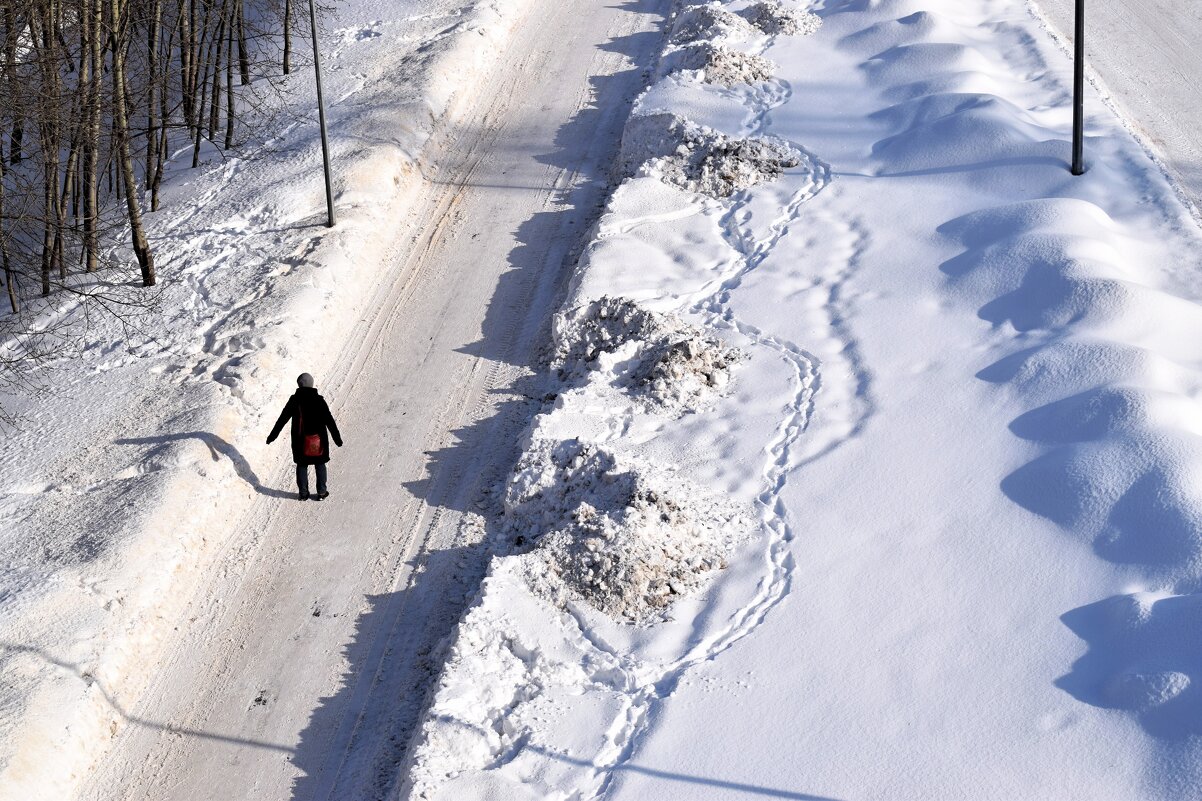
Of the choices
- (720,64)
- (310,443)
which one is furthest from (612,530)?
(720,64)

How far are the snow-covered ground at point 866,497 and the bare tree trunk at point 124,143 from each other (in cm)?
561

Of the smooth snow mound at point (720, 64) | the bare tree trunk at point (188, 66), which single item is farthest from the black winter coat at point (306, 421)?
the smooth snow mound at point (720, 64)

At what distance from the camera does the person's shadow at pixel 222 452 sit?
37.7 ft

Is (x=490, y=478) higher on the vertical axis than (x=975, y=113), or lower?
lower

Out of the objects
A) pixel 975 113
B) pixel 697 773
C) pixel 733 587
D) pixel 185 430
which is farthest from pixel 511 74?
pixel 697 773

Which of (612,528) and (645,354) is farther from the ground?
(645,354)

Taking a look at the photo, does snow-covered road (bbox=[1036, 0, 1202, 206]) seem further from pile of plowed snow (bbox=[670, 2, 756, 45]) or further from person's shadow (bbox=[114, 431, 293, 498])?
person's shadow (bbox=[114, 431, 293, 498])

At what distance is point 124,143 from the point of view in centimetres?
1435

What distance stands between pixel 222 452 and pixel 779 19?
12.2 metres

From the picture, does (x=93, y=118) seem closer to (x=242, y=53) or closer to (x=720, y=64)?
(x=242, y=53)

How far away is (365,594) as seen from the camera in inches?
405

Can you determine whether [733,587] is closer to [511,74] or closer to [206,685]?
[206,685]

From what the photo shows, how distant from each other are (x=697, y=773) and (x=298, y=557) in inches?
178

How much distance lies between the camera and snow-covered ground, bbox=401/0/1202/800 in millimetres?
8062
